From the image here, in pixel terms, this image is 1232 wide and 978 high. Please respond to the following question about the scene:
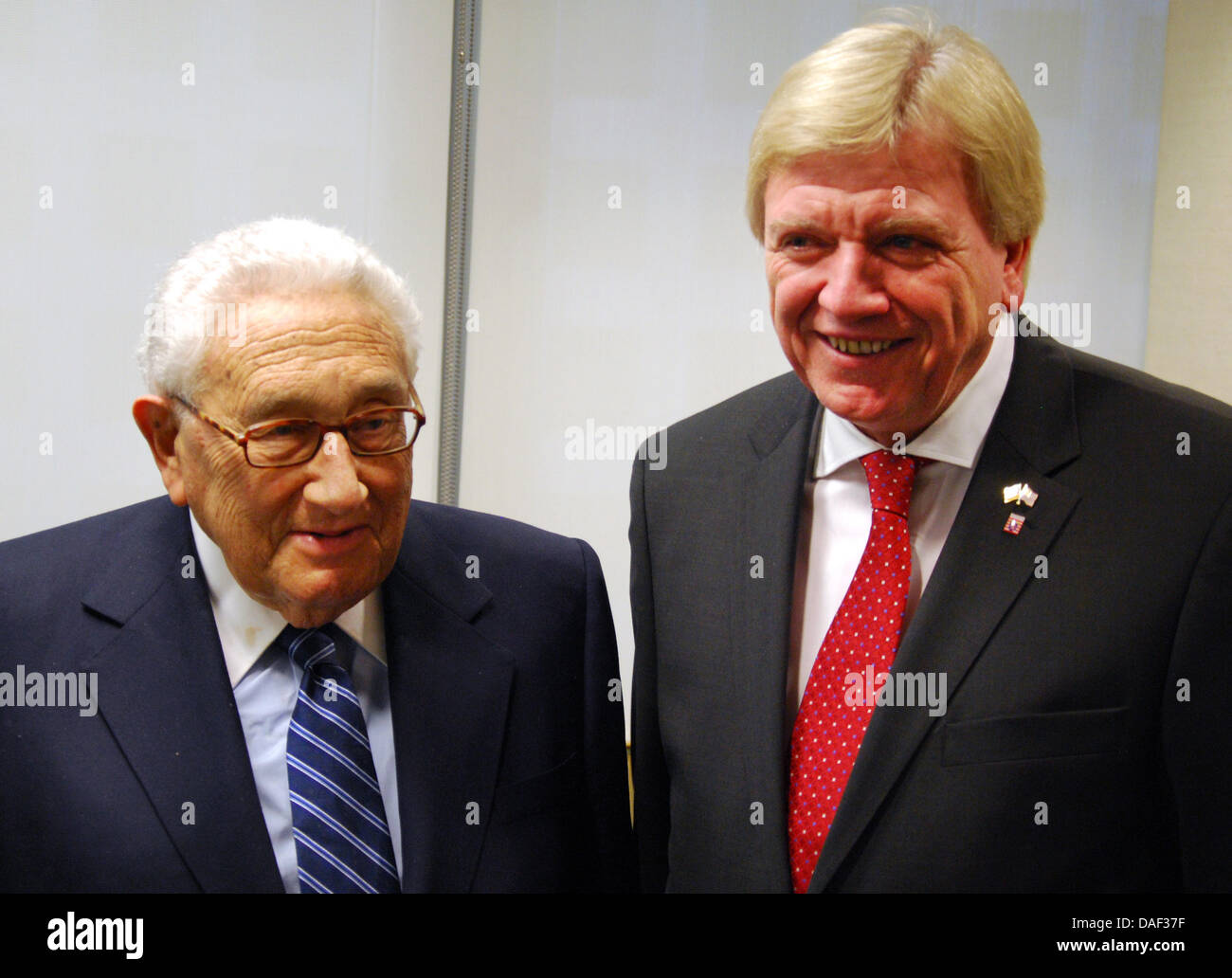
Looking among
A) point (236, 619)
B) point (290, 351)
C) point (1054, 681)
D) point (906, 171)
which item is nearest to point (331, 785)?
point (236, 619)

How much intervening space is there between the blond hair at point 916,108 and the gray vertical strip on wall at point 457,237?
1039mm

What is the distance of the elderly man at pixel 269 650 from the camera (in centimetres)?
135

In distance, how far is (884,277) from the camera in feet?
4.89

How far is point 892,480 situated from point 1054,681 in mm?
318

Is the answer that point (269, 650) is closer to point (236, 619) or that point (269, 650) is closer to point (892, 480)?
point (236, 619)

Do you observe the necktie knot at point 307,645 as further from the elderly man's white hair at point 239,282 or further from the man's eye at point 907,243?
the man's eye at point 907,243

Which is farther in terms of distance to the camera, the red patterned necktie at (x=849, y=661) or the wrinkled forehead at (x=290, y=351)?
the red patterned necktie at (x=849, y=661)

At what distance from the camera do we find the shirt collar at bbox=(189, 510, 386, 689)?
1.47 metres

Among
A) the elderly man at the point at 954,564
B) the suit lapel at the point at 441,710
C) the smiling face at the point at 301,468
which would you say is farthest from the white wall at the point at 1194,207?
the smiling face at the point at 301,468

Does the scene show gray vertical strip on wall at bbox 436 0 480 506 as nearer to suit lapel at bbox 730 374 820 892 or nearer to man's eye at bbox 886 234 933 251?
suit lapel at bbox 730 374 820 892

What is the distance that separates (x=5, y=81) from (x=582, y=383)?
3.83 feet

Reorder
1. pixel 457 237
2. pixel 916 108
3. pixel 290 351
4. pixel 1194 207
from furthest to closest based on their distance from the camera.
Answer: pixel 457 237
pixel 1194 207
pixel 916 108
pixel 290 351

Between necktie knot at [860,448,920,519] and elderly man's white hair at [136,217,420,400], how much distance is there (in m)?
0.65

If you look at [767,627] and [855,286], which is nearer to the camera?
[855,286]
